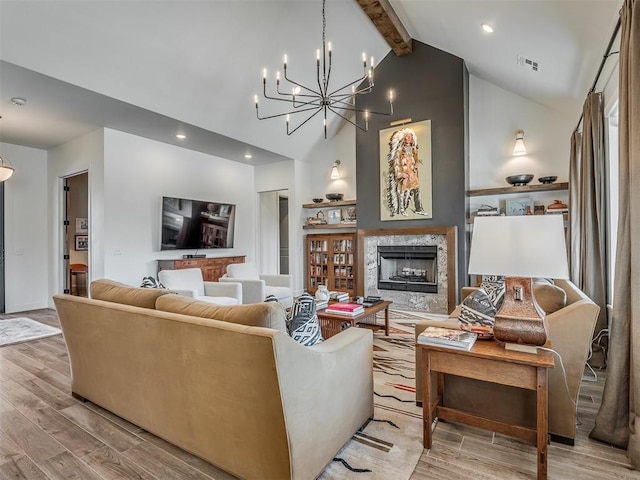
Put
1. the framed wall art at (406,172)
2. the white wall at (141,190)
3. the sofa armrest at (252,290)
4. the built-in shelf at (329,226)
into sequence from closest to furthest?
the sofa armrest at (252,290) < the white wall at (141,190) < the framed wall art at (406,172) < the built-in shelf at (329,226)

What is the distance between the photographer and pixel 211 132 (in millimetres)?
5238

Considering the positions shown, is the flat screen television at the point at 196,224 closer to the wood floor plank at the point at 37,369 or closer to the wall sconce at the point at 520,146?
the wood floor plank at the point at 37,369

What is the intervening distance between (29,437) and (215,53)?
4.20m

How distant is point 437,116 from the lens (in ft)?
18.0

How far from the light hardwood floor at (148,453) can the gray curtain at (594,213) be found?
40.5 inches

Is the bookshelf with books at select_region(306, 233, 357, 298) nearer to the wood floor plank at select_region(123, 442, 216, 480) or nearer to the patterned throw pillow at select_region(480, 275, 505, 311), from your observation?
the patterned throw pillow at select_region(480, 275, 505, 311)

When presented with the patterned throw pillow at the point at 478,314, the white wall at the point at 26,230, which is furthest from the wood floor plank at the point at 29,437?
the white wall at the point at 26,230

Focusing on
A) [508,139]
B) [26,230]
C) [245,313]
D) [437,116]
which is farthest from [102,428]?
[508,139]

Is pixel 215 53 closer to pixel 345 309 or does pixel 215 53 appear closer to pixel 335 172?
pixel 335 172

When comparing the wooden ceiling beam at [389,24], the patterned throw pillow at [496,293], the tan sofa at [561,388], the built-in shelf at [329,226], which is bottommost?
the tan sofa at [561,388]

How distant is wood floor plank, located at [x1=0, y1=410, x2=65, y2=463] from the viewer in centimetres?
195

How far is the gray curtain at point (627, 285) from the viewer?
1772mm

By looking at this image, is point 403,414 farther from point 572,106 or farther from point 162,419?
point 572,106

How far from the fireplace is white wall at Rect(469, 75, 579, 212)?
1.12 meters
